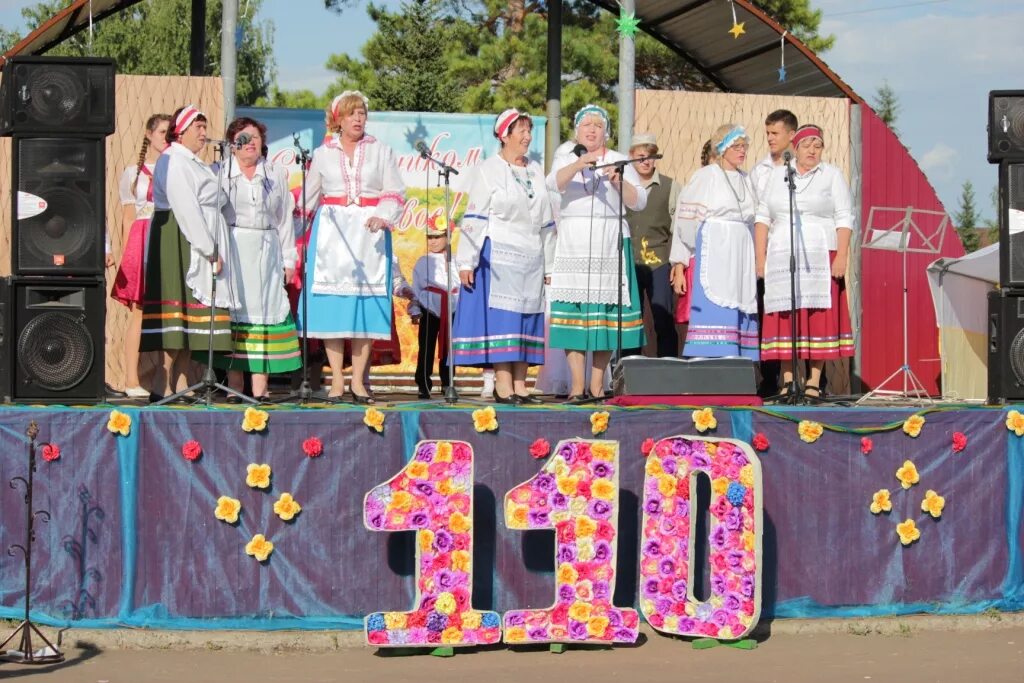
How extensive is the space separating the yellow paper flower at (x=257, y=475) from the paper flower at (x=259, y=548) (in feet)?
0.70

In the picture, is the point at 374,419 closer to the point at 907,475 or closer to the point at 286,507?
the point at 286,507

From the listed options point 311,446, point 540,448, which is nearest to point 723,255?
point 540,448

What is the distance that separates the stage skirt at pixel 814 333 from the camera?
830 centimetres

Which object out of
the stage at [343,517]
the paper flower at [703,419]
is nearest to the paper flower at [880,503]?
the stage at [343,517]

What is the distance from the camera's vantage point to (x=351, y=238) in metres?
7.75

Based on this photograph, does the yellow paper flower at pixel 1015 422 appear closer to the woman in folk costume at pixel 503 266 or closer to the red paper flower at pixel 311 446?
the woman in folk costume at pixel 503 266

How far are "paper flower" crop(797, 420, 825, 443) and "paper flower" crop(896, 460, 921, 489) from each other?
16.5 inches

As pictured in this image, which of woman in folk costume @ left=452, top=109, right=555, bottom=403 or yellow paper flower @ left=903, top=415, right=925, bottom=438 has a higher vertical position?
woman in folk costume @ left=452, top=109, right=555, bottom=403

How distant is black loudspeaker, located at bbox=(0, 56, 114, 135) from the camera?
6496mm

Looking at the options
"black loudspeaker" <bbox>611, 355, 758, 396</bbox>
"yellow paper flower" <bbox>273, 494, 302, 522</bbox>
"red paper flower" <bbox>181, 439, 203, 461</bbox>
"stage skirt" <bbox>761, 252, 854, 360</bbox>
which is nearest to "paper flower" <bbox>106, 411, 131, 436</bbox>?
"red paper flower" <bbox>181, 439, 203, 461</bbox>

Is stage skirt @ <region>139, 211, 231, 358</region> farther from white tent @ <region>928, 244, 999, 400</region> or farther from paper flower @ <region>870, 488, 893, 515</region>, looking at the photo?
white tent @ <region>928, 244, 999, 400</region>

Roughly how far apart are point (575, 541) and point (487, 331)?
67.1 inches

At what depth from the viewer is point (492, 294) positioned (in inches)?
300

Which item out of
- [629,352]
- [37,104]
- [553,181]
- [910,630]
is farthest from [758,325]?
[37,104]
